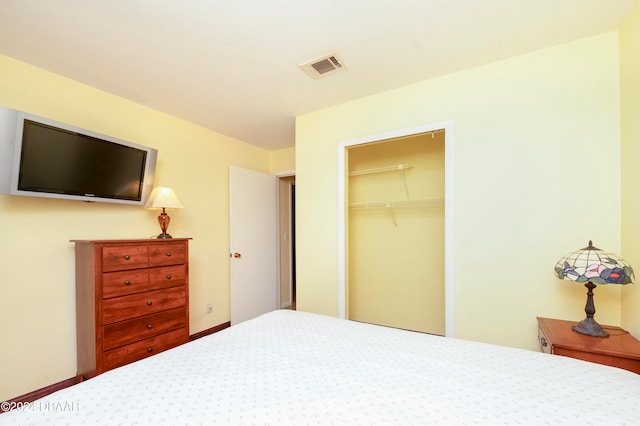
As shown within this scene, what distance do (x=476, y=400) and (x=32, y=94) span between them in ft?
10.3

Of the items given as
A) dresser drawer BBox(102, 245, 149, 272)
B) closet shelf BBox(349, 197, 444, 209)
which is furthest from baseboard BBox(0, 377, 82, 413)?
closet shelf BBox(349, 197, 444, 209)

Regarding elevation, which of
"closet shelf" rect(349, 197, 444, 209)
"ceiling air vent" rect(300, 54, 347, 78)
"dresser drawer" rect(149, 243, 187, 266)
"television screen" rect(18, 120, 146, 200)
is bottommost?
"dresser drawer" rect(149, 243, 187, 266)

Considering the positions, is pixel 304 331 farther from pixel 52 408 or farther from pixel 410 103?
pixel 410 103

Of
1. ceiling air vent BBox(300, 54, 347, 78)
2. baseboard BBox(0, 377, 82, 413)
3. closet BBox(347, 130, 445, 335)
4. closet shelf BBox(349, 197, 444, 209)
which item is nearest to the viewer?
baseboard BBox(0, 377, 82, 413)

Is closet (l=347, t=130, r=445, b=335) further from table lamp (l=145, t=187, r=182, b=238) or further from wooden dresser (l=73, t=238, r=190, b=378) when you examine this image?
table lamp (l=145, t=187, r=182, b=238)

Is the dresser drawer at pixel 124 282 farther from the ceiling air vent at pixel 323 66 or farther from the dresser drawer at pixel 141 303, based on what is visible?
the ceiling air vent at pixel 323 66

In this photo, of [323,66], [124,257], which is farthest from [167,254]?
[323,66]

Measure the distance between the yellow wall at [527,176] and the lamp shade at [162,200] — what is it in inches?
85.5

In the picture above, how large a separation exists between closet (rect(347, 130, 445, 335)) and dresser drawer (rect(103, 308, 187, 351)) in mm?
1647

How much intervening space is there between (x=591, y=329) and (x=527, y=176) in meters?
0.97

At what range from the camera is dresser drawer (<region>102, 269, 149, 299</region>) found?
1.92 meters

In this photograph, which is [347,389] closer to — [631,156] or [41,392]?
[631,156]

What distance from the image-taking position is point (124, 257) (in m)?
2.03

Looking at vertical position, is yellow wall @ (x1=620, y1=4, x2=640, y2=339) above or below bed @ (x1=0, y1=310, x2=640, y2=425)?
above
